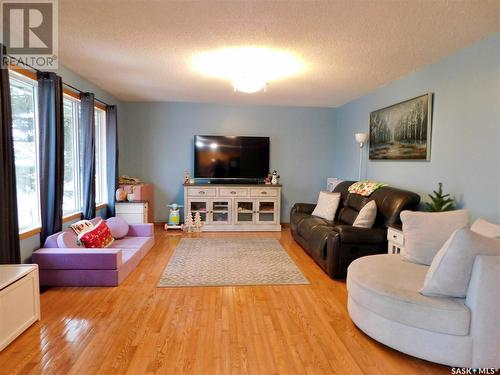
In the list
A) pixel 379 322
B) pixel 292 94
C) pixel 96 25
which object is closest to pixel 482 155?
pixel 379 322

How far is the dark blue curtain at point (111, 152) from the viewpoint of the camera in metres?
5.02

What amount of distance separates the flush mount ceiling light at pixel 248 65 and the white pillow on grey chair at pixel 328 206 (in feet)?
6.34

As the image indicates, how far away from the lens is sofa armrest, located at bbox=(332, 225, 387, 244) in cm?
334

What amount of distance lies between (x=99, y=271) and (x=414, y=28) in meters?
3.62

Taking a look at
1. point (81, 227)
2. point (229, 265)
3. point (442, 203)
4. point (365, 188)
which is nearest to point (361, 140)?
point (365, 188)

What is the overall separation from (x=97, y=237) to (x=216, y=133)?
10.3 feet

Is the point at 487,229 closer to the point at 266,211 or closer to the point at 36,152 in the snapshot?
the point at 266,211

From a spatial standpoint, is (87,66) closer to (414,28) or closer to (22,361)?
(22,361)

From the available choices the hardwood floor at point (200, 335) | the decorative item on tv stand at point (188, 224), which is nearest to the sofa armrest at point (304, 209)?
the decorative item on tv stand at point (188, 224)

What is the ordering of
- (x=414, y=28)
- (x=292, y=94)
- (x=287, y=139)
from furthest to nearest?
(x=287, y=139), (x=292, y=94), (x=414, y=28)

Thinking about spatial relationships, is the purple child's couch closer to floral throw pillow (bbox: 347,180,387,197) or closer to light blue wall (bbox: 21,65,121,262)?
light blue wall (bbox: 21,65,121,262)

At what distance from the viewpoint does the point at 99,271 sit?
3113 mm

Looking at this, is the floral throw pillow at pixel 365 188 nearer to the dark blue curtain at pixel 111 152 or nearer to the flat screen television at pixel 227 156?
the flat screen television at pixel 227 156

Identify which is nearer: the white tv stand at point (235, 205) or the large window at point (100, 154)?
the large window at point (100, 154)
